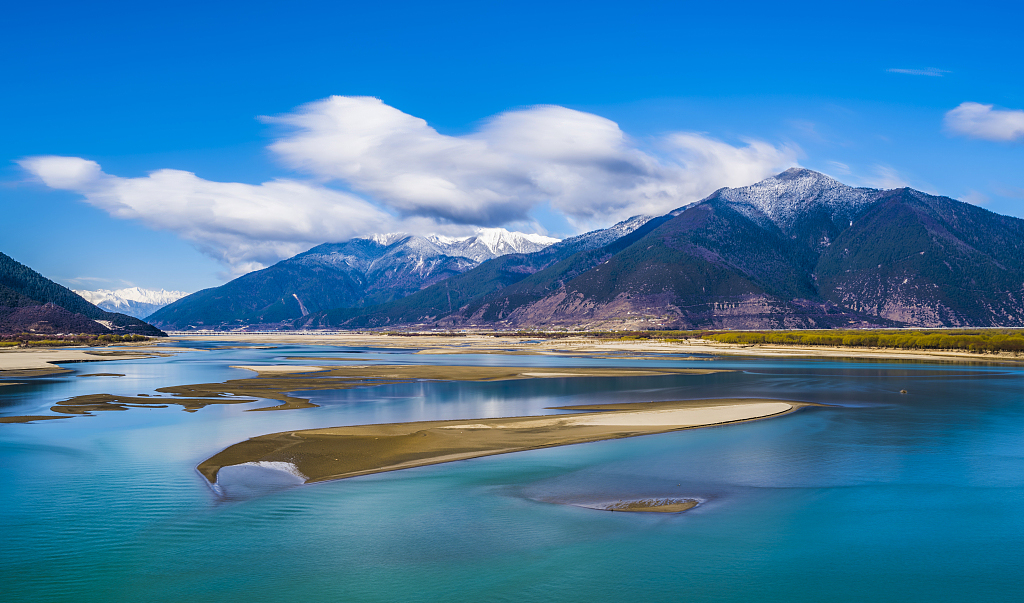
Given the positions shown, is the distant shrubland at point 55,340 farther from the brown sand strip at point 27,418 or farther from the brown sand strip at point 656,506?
the brown sand strip at point 656,506

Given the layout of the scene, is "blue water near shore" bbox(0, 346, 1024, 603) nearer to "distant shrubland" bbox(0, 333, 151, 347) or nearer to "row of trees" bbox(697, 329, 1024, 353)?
"row of trees" bbox(697, 329, 1024, 353)

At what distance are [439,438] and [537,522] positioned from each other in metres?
13.4

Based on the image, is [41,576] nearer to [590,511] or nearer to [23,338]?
[590,511]

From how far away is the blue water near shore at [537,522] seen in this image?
1595 cm

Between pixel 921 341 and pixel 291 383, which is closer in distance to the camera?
pixel 291 383

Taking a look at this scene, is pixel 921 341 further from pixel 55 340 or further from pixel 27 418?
pixel 55 340

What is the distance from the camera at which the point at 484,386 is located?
62.2 meters

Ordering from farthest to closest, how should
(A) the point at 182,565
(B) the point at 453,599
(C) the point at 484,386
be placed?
(C) the point at 484,386, (A) the point at 182,565, (B) the point at 453,599

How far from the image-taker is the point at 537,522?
20.4 meters

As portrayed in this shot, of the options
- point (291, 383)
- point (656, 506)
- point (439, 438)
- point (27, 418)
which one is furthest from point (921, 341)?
point (27, 418)

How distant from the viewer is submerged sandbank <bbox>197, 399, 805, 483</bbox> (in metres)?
27.6

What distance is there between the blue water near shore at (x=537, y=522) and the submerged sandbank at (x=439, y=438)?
1346mm

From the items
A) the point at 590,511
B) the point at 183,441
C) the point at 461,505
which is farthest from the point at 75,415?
the point at 590,511

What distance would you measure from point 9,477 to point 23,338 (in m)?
173
